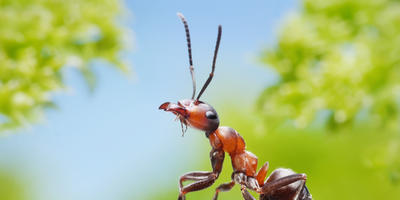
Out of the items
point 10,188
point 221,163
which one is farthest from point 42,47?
point 10,188

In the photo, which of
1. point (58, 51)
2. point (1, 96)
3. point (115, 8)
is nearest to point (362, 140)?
point (115, 8)

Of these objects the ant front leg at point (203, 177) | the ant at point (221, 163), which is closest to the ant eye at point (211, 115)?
Answer: the ant at point (221, 163)

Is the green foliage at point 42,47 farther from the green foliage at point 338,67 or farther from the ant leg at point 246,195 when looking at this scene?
the ant leg at point 246,195

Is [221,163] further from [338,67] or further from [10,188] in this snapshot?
→ [10,188]

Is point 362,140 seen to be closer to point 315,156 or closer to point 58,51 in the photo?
point 315,156

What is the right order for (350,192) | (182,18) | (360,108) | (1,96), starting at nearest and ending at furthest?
(182,18)
(1,96)
(360,108)
(350,192)

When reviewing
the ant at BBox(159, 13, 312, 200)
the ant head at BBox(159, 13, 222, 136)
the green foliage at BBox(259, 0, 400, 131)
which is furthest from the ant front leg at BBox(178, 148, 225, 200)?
the green foliage at BBox(259, 0, 400, 131)

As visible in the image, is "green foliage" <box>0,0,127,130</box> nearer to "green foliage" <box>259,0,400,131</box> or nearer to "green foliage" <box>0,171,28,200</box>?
"green foliage" <box>259,0,400,131</box>
